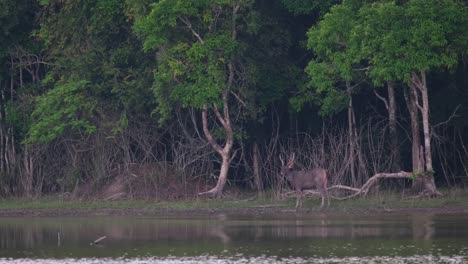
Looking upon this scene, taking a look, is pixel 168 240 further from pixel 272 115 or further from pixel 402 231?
pixel 272 115

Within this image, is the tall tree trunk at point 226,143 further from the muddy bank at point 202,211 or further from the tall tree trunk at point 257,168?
the muddy bank at point 202,211

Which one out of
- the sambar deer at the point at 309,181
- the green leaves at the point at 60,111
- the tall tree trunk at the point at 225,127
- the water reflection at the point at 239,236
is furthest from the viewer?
the green leaves at the point at 60,111

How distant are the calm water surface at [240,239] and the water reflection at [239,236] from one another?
0.06ft

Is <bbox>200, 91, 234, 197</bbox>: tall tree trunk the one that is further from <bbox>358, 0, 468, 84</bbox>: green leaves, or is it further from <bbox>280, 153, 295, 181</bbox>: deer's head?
<bbox>358, 0, 468, 84</bbox>: green leaves

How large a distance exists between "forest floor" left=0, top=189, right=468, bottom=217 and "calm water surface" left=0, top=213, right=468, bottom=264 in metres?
0.91

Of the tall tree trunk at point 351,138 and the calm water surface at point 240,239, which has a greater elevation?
the tall tree trunk at point 351,138

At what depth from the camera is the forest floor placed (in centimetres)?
2569

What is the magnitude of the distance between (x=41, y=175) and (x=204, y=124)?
536 centimetres

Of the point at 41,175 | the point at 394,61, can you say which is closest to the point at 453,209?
the point at 394,61

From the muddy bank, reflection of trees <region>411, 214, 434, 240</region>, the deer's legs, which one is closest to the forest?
the deer's legs

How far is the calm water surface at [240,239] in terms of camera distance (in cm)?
1791

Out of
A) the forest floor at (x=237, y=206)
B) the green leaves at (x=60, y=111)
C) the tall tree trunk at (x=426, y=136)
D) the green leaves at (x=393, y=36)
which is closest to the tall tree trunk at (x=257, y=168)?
the forest floor at (x=237, y=206)

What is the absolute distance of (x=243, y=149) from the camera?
31.5 metres

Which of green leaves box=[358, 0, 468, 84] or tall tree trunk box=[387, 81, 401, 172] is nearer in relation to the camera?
green leaves box=[358, 0, 468, 84]
